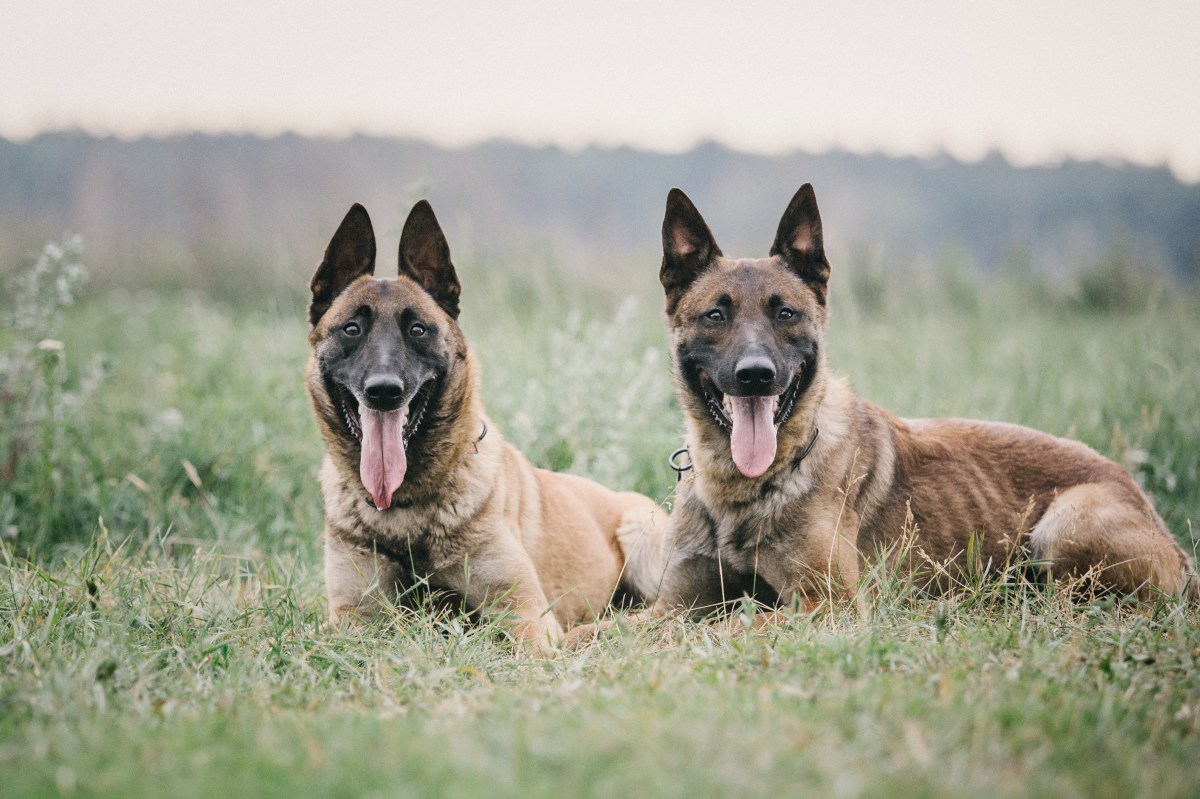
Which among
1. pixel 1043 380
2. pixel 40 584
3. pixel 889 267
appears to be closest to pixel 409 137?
pixel 889 267

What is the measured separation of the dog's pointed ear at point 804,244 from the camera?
3979mm

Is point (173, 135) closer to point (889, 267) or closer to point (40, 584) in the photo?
point (889, 267)

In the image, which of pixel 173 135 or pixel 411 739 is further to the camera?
pixel 173 135

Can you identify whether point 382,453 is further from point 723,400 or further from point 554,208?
point 554,208

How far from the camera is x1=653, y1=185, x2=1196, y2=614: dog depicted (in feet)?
12.3

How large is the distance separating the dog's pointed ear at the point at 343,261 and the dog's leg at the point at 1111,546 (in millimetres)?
3312

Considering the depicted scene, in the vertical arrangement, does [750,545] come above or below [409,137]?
below

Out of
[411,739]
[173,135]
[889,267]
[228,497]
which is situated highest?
[173,135]

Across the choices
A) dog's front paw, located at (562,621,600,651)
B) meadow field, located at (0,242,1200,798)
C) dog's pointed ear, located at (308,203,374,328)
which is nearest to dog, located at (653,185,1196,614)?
meadow field, located at (0,242,1200,798)

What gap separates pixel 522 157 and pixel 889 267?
1841cm

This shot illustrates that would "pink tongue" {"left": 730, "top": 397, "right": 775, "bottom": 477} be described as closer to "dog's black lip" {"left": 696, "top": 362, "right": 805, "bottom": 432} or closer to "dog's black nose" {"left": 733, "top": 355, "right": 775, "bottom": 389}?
"dog's black lip" {"left": 696, "top": 362, "right": 805, "bottom": 432}

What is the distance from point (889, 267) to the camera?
1191 cm

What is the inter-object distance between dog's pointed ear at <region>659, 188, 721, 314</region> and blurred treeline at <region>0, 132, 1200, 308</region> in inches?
83.5

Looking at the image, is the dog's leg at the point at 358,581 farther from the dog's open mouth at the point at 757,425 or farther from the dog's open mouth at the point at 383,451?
the dog's open mouth at the point at 757,425
